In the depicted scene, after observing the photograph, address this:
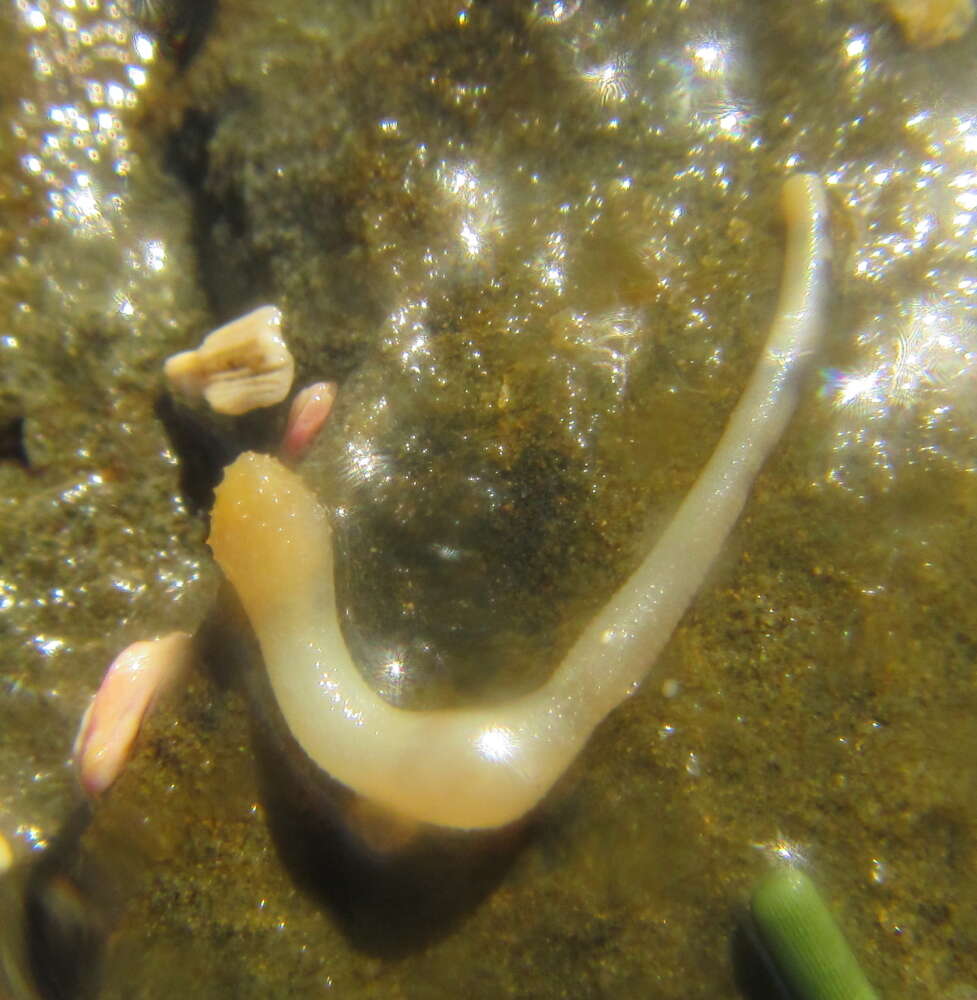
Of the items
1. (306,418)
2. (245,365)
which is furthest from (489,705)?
(245,365)

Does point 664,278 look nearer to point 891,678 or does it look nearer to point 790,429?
point 790,429

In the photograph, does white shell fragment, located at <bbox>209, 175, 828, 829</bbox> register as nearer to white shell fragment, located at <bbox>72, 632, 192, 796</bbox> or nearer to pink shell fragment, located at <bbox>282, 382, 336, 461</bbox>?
pink shell fragment, located at <bbox>282, 382, 336, 461</bbox>

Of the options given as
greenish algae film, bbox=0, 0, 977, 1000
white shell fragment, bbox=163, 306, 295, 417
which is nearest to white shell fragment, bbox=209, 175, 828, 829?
A: greenish algae film, bbox=0, 0, 977, 1000

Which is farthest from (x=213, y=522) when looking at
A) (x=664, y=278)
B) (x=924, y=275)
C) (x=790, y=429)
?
(x=924, y=275)

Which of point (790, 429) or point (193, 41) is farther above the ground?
point (193, 41)

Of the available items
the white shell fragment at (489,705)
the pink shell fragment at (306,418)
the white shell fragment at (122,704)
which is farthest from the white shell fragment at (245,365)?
the white shell fragment at (122,704)
